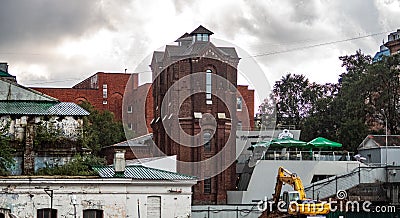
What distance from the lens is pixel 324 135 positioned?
7931 cm

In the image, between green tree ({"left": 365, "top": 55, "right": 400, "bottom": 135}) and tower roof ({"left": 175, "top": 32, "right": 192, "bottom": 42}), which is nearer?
tower roof ({"left": 175, "top": 32, "right": 192, "bottom": 42})

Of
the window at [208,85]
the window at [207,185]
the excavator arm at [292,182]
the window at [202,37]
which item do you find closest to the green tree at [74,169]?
the excavator arm at [292,182]

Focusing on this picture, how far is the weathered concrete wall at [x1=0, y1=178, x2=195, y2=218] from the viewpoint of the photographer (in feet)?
140

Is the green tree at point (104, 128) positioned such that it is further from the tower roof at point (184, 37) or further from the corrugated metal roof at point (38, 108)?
the corrugated metal roof at point (38, 108)

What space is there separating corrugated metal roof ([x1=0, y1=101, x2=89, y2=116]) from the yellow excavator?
13855 mm

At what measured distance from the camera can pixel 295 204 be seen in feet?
128

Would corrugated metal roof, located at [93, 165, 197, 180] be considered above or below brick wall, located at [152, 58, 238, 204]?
below

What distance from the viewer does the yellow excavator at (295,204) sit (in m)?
38.1

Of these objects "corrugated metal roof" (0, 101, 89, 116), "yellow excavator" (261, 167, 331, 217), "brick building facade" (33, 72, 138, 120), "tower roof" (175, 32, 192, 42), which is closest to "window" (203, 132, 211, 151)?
"tower roof" (175, 32, 192, 42)

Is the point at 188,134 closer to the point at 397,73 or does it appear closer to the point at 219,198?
the point at 219,198

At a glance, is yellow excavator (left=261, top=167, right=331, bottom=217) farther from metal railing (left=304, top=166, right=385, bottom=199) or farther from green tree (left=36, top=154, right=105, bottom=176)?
green tree (left=36, top=154, right=105, bottom=176)

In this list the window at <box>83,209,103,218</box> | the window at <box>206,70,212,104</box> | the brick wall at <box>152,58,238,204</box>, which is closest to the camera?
the window at <box>83,209,103,218</box>

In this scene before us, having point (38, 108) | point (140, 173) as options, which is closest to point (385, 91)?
point (140, 173)

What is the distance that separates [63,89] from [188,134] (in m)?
36.8
